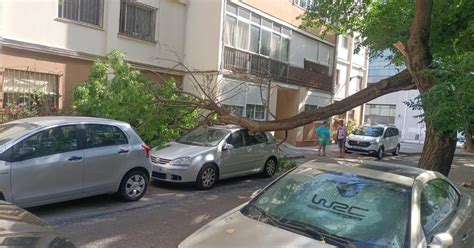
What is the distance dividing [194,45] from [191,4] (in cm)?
167

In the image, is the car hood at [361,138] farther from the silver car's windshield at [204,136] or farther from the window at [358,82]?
the silver car's windshield at [204,136]

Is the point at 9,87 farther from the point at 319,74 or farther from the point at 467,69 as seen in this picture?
the point at 319,74

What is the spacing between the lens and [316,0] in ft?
50.4

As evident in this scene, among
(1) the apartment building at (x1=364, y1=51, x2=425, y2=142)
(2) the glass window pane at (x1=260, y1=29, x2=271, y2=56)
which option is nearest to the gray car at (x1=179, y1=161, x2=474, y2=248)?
(2) the glass window pane at (x1=260, y1=29, x2=271, y2=56)

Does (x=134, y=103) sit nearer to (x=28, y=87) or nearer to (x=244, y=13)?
(x=28, y=87)

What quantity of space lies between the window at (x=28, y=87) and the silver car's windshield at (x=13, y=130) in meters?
5.37

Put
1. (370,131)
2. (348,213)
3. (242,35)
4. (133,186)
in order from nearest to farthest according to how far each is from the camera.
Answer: (348,213), (133,186), (242,35), (370,131)

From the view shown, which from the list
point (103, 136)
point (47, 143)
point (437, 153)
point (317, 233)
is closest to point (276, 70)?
point (437, 153)

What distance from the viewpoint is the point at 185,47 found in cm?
1694

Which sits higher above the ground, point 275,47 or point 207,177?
point 275,47

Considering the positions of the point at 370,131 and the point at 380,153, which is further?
the point at 370,131

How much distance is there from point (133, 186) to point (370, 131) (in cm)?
1685

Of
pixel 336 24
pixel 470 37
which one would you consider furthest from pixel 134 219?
pixel 336 24

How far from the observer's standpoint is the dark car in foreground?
2.51 m
